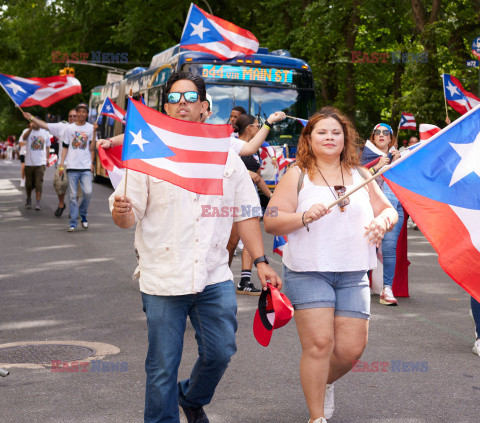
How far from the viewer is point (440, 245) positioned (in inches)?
178

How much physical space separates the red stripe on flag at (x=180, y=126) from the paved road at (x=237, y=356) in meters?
1.68

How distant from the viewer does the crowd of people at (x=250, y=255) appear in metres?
3.99

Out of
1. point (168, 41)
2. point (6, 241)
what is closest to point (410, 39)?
point (168, 41)

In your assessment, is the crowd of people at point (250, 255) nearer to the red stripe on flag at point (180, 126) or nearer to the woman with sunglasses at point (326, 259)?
the woman with sunglasses at point (326, 259)

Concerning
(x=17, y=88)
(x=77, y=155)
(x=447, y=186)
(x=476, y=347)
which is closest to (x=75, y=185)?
(x=77, y=155)

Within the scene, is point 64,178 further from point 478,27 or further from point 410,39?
point 410,39

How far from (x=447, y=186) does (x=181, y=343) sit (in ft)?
5.74

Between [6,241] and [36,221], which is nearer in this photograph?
[6,241]

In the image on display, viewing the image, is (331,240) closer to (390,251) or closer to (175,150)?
(175,150)

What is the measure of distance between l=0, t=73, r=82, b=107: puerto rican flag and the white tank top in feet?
23.5

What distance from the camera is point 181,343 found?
4.05 metres

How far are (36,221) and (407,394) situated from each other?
11.6 meters

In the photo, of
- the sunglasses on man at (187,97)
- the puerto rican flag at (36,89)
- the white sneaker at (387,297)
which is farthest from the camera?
the puerto rican flag at (36,89)

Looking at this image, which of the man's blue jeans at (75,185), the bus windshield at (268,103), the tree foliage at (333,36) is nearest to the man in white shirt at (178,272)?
the man's blue jeans at (75,185)
